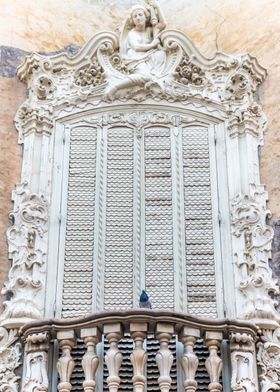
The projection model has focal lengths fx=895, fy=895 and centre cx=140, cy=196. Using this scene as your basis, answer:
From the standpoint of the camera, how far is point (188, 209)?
10.7m

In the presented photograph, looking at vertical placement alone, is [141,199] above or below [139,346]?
above

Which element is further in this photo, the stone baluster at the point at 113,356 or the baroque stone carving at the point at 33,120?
the baroque stone carving at the point at 33,120

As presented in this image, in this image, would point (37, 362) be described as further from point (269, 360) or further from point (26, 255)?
point (269, 360)

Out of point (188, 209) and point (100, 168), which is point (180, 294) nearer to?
point (188, 209)

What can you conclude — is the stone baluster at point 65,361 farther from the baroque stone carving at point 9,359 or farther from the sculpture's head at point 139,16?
the sculpture's head at point 139,16

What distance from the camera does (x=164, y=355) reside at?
8938mm

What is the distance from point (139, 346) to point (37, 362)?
1110 mm

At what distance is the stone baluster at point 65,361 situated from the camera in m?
8.95

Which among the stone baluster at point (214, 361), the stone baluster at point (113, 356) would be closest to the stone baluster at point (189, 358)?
the stone baluster at point (214, 361)

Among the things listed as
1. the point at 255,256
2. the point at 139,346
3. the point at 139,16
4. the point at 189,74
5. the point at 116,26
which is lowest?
the point at 139,346

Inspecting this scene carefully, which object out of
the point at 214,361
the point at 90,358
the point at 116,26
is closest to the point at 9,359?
the point at 90,358

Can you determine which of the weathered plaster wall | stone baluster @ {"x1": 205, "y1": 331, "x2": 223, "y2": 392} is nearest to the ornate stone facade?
stone baluster @ {"x1": 205, "y1": 331, "x2": 223, "y2": 392}

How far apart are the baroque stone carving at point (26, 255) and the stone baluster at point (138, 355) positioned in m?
1.34

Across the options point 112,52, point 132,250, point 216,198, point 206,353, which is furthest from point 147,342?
point 112,52
